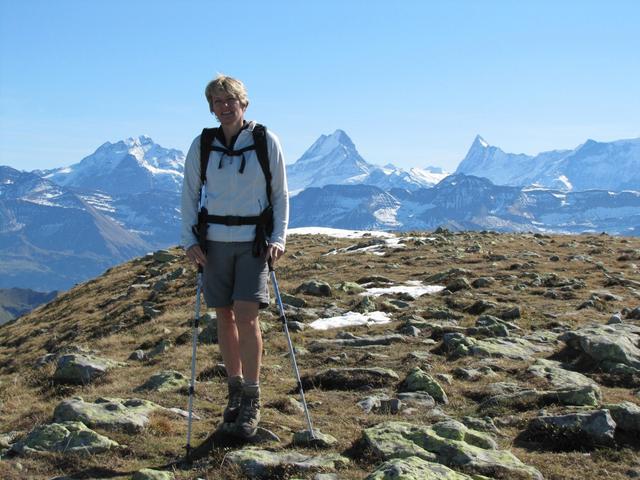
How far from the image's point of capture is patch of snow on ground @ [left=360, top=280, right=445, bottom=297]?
69.8 ft

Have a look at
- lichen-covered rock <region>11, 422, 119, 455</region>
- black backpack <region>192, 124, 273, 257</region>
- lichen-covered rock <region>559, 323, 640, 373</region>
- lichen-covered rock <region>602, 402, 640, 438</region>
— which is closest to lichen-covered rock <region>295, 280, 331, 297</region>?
lichen-covered rock <region>559, 323, 640, 373</region>

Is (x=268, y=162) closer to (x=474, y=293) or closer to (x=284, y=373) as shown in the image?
(x=284, y=373)

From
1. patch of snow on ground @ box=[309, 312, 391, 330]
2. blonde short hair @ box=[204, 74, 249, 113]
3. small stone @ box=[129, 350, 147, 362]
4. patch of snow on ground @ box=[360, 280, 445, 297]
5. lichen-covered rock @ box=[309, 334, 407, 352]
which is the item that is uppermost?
blonde short hair @ box=[204, 74, 249, 113]

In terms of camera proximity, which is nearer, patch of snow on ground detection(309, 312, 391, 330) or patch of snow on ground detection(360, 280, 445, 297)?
patch of snow on ground detection(309, 312, 391, 330)

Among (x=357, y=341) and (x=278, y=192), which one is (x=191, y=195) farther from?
(x=357, y=341)

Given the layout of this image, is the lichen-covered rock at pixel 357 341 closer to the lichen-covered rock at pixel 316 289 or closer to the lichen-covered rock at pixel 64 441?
the lichen-covered rock at pixel 316 289

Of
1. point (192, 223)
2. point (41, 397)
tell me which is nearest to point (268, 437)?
point (192, 223)

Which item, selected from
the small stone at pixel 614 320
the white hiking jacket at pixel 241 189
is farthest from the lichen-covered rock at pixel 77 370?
the small stone at pixel 614 320

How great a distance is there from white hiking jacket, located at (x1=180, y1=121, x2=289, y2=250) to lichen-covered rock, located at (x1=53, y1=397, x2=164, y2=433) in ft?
8.72

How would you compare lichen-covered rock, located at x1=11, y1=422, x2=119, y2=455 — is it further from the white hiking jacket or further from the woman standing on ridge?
the white hiking jacket

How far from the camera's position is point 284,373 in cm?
1266

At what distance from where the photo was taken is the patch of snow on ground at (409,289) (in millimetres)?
21288

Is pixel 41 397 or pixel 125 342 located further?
pixel 125 342

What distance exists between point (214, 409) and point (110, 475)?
112 inches
